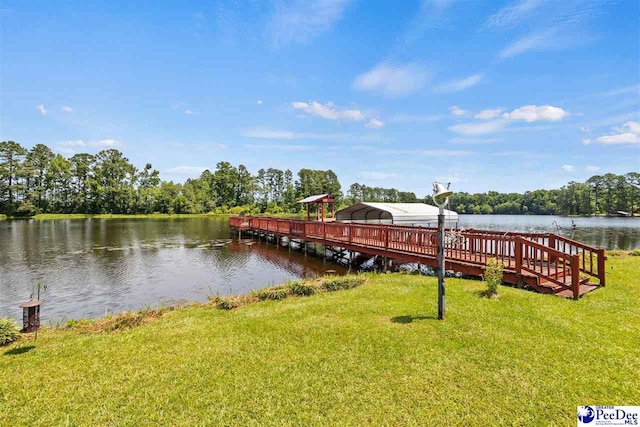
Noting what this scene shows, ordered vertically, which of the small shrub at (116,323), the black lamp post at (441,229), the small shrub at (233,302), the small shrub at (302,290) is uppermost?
the black lamp post at (441,229)

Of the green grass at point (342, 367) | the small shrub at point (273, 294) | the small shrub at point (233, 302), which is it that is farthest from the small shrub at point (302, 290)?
the green grass at point (342, 367)

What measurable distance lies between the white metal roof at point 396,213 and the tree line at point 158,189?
36046 millimetres

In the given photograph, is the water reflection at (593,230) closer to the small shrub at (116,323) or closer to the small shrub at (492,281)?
the small shrub at (492,281)

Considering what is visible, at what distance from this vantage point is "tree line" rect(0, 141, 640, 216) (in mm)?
61438

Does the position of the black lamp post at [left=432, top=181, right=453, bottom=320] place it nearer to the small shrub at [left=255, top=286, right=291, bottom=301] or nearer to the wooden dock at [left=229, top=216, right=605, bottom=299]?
the wooden dock at [left=229, top=216, right=605, bottom=299]

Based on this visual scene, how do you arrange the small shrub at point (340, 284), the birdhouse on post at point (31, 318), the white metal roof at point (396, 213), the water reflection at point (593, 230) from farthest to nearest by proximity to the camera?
the water reflection at point (593, 230)
the white metal roof at point (396, 213)
the small shrub at point (340, 284)
the birdhouse on post at point (31, 318)

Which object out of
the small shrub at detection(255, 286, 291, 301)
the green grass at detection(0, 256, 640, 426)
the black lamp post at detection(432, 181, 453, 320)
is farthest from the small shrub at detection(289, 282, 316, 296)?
the black lamp post at detection(432, 181, 453, 320)

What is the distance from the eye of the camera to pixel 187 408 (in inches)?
128

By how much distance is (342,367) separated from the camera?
13.0 feet

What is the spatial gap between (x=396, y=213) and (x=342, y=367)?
10343 mm

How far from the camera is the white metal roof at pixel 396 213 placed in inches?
532

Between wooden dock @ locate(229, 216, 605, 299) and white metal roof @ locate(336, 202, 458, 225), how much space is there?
4.04 ft

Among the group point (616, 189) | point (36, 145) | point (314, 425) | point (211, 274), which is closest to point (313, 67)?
point (211, 274)

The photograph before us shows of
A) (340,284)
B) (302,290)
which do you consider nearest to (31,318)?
(302,290)
